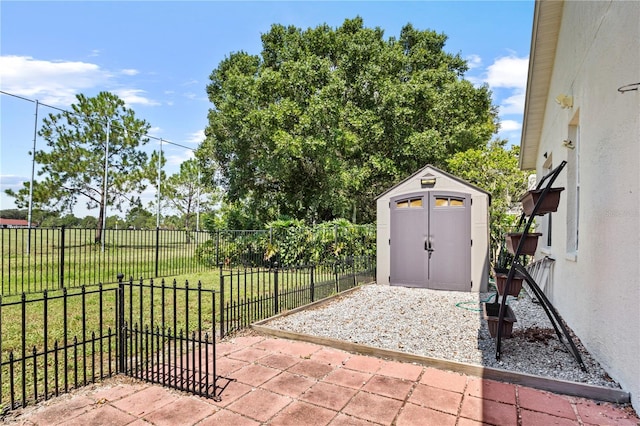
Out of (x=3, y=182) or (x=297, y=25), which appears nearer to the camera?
(x=3, y=182)

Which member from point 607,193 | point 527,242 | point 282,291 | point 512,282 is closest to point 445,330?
point 512,282

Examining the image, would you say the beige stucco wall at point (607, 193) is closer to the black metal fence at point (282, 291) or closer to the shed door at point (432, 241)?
the shed door at point (432, 241)

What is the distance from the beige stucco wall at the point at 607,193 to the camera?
2.94 m

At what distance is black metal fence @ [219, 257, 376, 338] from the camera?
16.6 ft

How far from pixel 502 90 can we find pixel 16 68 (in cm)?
2140

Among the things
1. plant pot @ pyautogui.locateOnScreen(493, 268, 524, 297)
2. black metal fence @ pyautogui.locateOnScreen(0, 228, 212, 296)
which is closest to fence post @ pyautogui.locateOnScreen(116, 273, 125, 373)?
plant pot @ pyautogui.locateOnScreen(493, 268, 524, 297)

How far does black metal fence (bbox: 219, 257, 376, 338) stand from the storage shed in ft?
2.85

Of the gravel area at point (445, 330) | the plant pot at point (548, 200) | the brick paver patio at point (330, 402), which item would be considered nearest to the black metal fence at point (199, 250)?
the gravel area at point (445, 330)

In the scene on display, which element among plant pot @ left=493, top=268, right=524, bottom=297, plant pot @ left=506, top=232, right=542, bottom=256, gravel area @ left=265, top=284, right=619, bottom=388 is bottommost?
gravel area @ left=265, top=284, right=619, bottom=388

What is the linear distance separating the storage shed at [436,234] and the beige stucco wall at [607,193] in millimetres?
2390

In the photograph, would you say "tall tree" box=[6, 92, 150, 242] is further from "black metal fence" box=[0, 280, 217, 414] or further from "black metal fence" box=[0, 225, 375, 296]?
"black metal fence" box=[0, 280, 217, 414]

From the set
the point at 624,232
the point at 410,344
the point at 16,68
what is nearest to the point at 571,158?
the point at 624,232

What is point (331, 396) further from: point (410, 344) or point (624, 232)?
point (624, 232)

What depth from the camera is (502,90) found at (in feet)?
61.6
